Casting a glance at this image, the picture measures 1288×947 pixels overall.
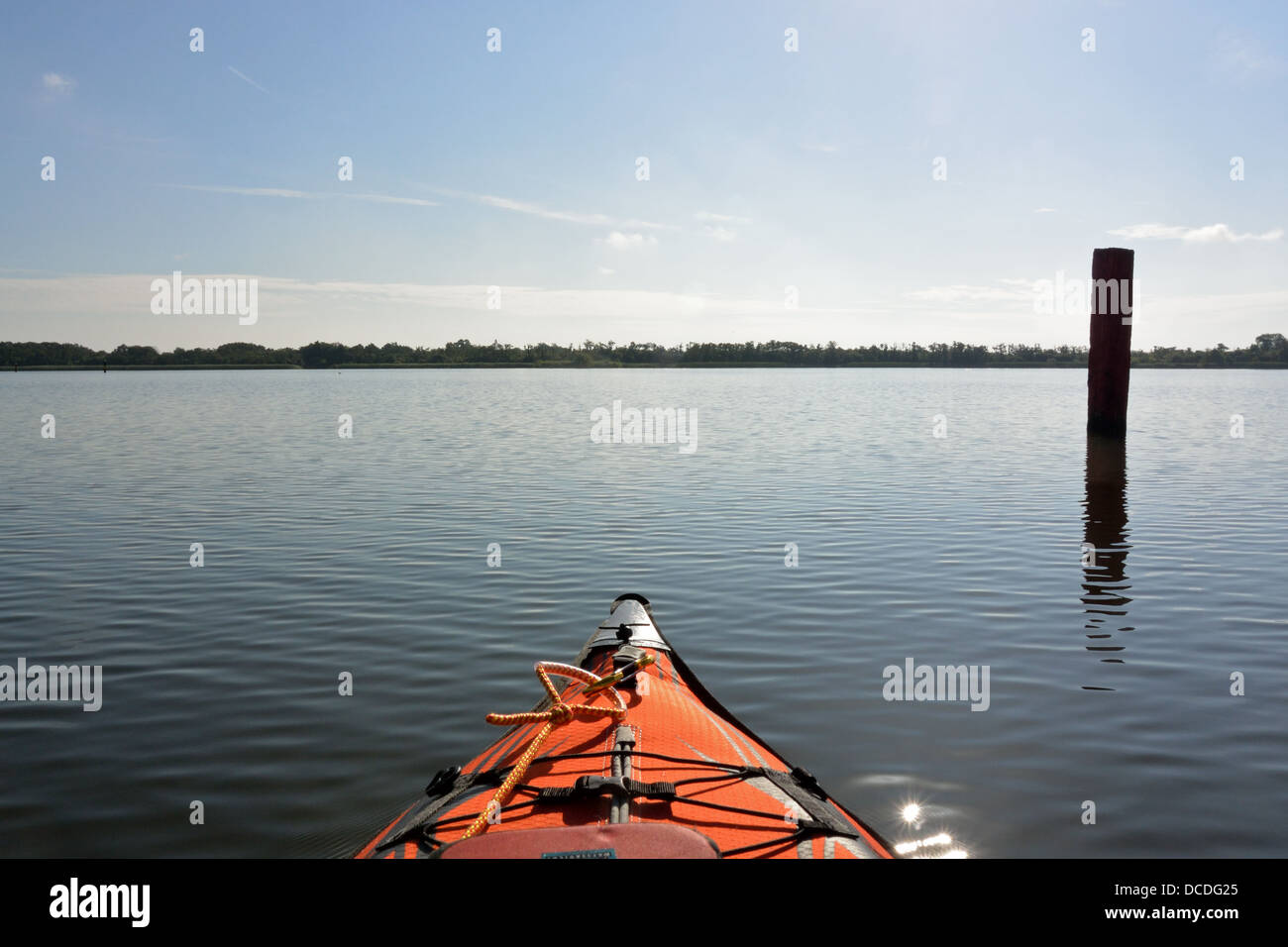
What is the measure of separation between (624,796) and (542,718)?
3.17ft

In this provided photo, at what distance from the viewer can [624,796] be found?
11.8ft

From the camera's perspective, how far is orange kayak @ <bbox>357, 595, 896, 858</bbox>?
123 inches

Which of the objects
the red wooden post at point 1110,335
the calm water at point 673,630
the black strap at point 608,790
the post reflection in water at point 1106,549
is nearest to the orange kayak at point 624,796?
the black strap at point 608,790

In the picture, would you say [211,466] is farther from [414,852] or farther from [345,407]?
[345,407]

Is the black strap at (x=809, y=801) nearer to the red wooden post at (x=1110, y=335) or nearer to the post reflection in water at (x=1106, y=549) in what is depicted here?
the post reflection in water at (x=1106, y=549)

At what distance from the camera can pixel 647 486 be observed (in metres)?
17.6

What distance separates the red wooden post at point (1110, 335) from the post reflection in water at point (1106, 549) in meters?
0.57

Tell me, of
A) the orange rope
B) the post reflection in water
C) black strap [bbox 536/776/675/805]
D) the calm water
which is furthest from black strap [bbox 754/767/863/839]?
the post reflection in water

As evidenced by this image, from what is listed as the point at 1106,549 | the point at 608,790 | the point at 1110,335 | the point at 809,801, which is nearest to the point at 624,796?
the point at 608,790

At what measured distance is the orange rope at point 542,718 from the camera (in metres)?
3.56

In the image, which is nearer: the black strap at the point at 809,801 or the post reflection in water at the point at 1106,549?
the black strap at the point at 809,801
